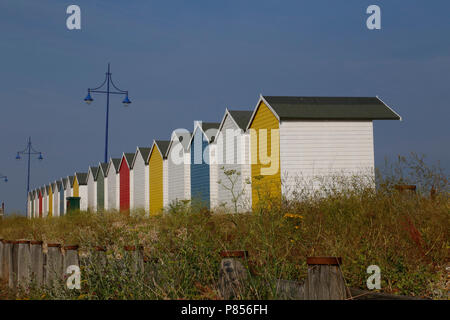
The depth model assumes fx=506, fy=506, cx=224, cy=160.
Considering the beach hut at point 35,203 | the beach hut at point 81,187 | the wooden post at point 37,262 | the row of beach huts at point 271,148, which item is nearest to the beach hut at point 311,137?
the row of beach huts at point 271,148

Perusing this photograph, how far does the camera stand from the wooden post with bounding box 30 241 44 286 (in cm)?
777

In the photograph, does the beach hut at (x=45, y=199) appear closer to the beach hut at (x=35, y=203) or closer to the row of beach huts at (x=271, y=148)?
the beach hut at (x=35, y=203)

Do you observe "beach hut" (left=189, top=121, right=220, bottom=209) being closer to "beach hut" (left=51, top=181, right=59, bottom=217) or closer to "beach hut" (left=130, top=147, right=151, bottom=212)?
"beach hut" (left=130, top=147, right=151, bottom=212)

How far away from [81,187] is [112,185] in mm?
8757

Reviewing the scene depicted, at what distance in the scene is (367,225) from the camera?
7.18m

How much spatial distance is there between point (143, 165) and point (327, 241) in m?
24.0

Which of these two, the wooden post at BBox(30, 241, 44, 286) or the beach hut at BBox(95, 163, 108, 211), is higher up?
the beach hut at BBox(95, 163, 108, 211)

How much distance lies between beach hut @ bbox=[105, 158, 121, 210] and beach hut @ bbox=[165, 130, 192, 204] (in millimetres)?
8716

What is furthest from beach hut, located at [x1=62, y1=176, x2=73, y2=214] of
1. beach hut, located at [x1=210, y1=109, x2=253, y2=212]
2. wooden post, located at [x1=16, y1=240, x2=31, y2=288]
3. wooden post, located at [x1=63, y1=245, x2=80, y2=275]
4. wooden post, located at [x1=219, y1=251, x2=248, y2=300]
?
wooden post, located at [x1=219, y1=251, x2=248, y2=300]

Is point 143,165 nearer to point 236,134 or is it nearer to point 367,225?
point 236,134

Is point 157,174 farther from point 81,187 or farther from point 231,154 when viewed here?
point 81,187

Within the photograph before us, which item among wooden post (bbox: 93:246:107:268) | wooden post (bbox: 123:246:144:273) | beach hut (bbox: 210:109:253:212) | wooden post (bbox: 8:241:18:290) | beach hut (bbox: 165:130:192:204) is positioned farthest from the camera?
beach hut (bbox: 165:130:192:204)

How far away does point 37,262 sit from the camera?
802 centimetres

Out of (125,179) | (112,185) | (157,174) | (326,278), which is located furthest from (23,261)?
(112,185)
